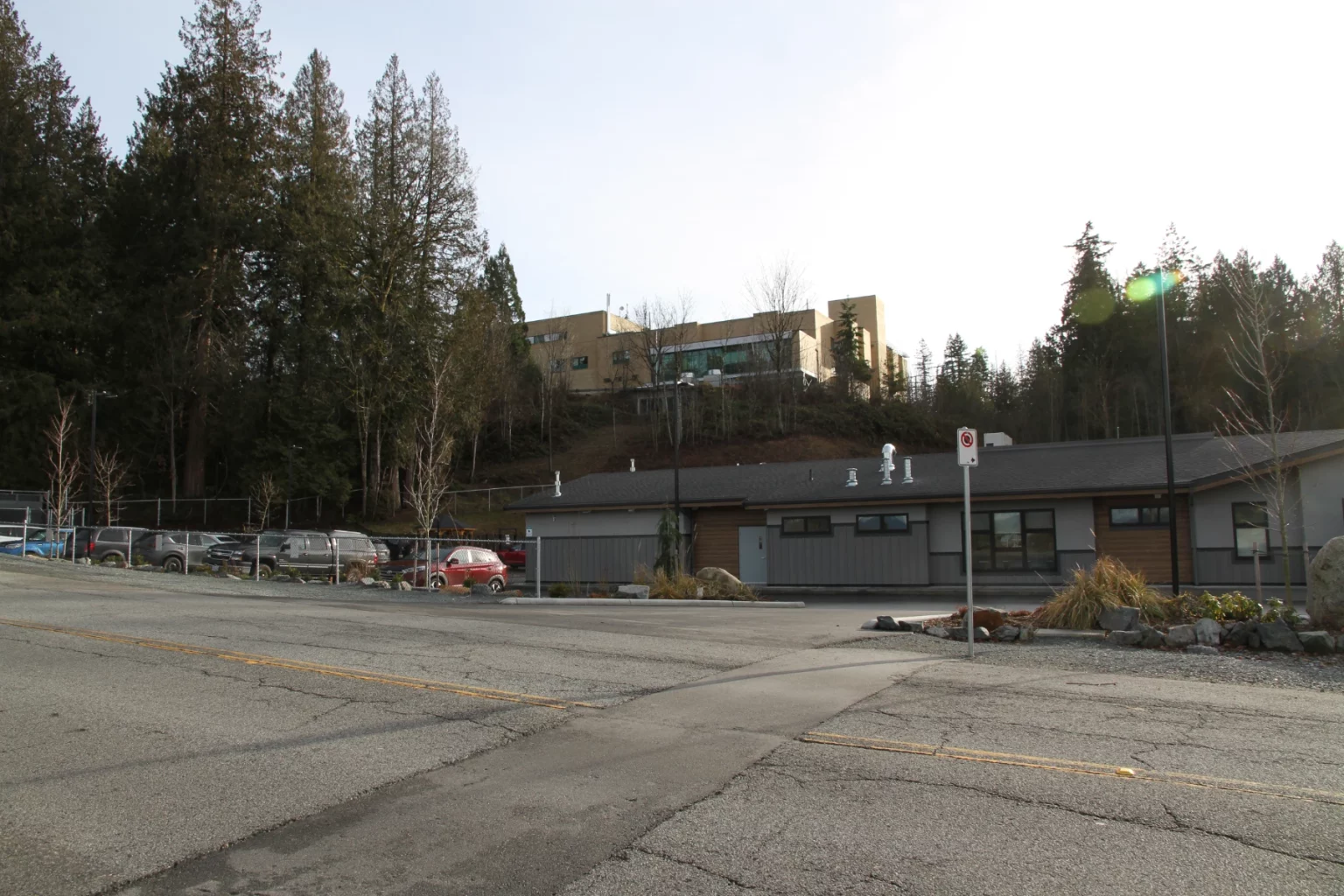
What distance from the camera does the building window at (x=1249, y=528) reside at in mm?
22500

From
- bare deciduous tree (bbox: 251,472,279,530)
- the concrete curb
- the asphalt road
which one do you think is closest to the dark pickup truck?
the concrete curb

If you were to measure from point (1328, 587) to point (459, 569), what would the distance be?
71.4 ft

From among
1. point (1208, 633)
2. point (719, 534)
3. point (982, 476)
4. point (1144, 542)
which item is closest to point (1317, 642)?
point (1208, 633)

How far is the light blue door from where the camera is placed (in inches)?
1153

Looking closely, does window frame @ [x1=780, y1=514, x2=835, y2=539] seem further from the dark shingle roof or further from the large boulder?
the large boulder

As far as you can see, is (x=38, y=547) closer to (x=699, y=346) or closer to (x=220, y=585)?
(x=220, y=585)

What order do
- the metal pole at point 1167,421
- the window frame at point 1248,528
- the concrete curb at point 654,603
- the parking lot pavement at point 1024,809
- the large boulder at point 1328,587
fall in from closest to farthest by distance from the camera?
1. the parking lot pavement at point 1024,809
2. the large boulder at point 1328,587
3. the metal pole at point 1167,421
4. the concrete curb at point 654,603
5. the window frame at point 1248,528

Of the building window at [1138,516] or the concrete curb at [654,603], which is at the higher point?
the building window at [1138,516]

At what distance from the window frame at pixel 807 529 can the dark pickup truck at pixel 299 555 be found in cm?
1331

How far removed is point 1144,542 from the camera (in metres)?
24.2

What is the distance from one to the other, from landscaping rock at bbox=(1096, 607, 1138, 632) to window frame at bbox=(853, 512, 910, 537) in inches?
Result: 525

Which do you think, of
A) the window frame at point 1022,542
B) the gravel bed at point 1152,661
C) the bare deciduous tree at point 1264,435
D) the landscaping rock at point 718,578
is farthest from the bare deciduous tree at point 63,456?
the bare deciduous tree at point 1264,435

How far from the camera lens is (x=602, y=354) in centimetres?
8188

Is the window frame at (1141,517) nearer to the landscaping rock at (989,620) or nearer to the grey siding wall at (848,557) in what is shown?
the grey siding wall at (848,557)
